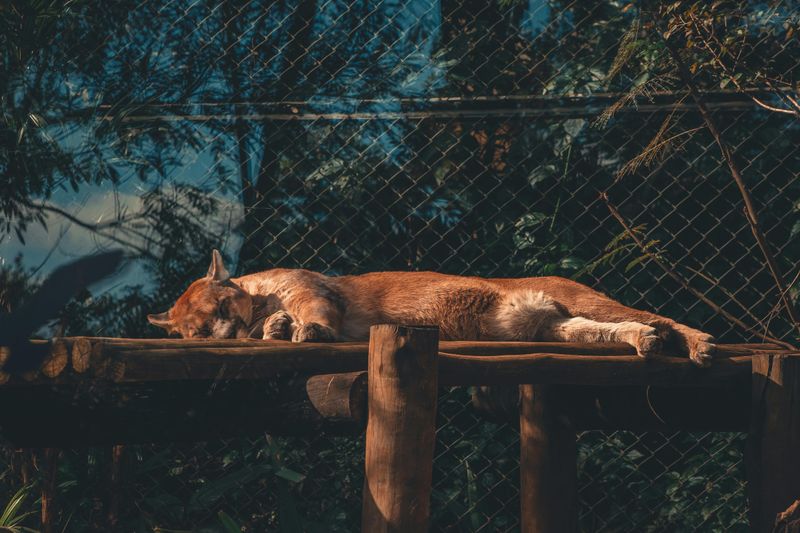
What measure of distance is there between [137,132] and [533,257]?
6.48 ft

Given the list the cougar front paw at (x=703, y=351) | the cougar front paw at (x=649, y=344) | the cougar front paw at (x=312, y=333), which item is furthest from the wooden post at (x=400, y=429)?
the cougar front paw at (x=703, y=351)

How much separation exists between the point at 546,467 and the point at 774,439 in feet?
2.82

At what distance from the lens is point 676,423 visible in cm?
327

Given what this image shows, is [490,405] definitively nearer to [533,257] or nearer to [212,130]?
[533,257]

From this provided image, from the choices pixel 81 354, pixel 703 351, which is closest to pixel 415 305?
pixel 703 351

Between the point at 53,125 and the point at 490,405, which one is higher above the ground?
the point at 53,125

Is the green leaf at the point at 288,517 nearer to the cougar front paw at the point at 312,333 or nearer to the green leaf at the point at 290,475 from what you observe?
the green leaf at the point at 290,475

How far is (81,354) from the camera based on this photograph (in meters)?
2.16

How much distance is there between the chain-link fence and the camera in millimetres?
4070

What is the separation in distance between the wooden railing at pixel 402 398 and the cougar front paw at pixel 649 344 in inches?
1.5

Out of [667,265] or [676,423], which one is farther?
[667,265]

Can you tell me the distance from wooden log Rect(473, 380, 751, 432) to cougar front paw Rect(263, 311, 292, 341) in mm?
1154

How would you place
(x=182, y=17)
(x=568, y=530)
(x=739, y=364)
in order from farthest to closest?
(x=182, y=17)
(x=568, y=530)
(x=739, y=364)

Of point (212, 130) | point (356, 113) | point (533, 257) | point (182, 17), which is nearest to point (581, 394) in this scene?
point (533, 257)
